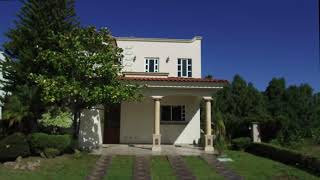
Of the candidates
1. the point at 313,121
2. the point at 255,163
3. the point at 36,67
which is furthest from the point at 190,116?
the point at 313,121

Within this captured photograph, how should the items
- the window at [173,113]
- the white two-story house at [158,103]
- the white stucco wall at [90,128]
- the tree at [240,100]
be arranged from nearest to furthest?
1. the white two-story house at [158,103]
2. the white stucco wall at [90,128]
3. the window at [173,113]
4. the tree at [240,100]

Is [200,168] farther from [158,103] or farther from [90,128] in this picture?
[90,128]

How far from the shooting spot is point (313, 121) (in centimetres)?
4562

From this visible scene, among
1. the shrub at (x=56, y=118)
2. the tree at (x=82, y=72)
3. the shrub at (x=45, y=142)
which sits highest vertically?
the tree at (x=82, y=72)

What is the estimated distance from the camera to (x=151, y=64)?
29469mm

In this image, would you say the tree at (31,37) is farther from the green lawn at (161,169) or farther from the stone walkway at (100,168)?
the green lawn at (161,169)

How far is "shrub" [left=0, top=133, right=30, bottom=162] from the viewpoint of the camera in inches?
698

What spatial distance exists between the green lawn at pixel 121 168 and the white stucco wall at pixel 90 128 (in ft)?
15.9

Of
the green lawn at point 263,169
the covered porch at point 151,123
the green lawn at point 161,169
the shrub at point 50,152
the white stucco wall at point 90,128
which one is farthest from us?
the covered porch at point 151,123

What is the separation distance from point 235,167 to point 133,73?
36.2ft

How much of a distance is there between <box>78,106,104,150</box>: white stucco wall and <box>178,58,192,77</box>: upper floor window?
7507mm

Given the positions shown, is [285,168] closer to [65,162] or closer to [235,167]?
[235,167]

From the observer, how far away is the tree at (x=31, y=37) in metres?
20.5

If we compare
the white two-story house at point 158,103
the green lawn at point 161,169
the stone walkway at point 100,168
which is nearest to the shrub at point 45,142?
the stone walkway at point 100,168
